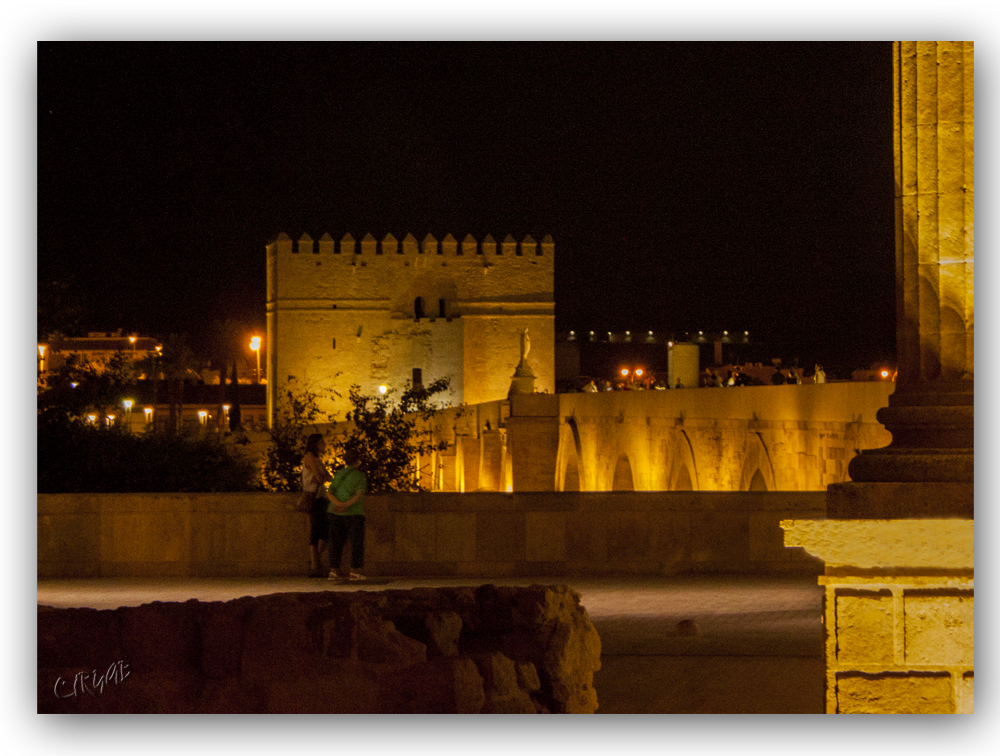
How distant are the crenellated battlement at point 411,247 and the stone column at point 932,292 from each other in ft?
170

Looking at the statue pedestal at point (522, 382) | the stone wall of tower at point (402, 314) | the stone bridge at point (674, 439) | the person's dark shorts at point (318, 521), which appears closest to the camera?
the person's dark shorts at point (318, 521)

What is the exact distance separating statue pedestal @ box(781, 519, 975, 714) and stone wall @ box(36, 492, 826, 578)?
5.06 meters

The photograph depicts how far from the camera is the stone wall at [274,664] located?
4426mm

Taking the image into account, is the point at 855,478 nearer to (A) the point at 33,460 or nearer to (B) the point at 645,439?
(A) the point at 33,460

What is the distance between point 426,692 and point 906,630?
1.73 meters

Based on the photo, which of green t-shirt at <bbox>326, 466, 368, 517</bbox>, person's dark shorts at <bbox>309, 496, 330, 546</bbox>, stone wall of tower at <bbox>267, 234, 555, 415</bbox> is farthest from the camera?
stone wall of tower at <bbox>267, 234, 555, 415</bbox>

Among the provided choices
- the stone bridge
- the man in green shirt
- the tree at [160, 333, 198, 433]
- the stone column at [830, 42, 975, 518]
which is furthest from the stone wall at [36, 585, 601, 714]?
the tree at [160, 333, 198, 433]

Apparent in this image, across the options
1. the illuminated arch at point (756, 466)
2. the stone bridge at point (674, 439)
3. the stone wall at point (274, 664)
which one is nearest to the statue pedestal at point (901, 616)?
the stone wall at point (274, 664)

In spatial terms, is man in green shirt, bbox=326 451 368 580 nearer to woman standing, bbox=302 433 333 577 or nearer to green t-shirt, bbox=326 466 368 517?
green t-shirt, bbox=326 466 368 517

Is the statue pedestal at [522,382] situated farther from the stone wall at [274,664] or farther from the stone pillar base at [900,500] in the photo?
the stone pillar base at [900,500]

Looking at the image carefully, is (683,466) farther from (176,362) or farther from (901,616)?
(176,362)

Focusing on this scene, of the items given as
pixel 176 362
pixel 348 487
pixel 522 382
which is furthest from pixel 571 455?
pixel 176 362

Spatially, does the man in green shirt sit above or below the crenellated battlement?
below

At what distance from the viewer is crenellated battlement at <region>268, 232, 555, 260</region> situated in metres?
55.7
